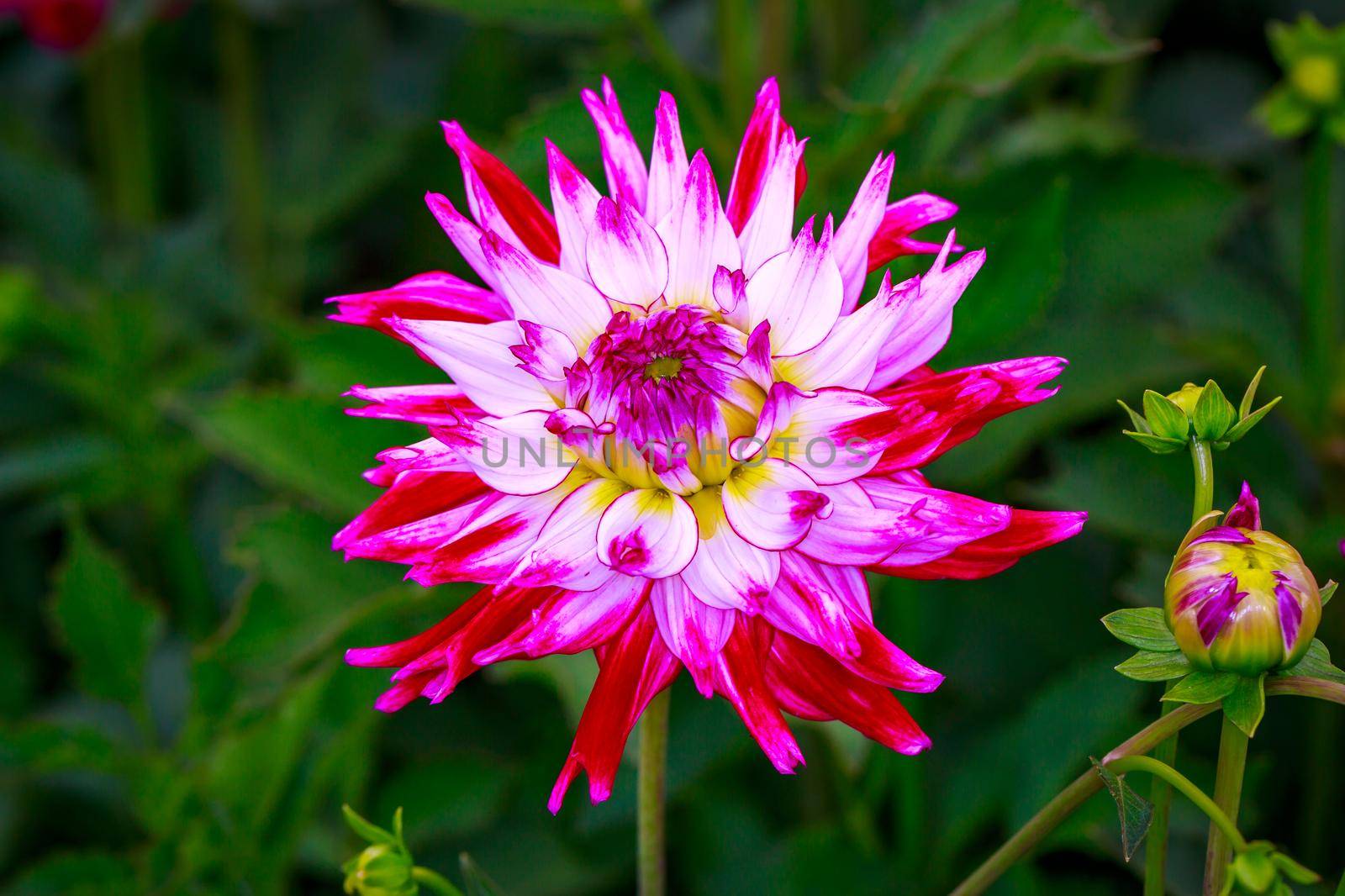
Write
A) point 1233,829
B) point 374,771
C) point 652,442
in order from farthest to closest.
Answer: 1. point 374,771
2. point 652,442
3. point 1233,829

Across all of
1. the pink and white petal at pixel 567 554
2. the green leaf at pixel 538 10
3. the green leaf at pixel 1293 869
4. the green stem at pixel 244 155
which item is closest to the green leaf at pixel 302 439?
the green leaf at pixel 538 10

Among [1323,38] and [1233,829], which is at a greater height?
[1323,38]

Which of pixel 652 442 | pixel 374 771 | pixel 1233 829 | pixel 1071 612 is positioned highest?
pixel 652 442

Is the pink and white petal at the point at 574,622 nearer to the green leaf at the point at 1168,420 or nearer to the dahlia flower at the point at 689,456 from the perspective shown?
the dahlia flower at the point at 689,456

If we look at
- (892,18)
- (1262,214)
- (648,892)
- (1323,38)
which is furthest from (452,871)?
(1262,214)

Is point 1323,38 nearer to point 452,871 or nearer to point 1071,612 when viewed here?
point 1071,612

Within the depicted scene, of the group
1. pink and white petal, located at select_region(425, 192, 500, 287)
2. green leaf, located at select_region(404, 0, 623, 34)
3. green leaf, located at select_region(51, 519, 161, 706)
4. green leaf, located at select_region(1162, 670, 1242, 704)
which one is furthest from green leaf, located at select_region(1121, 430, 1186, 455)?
green leaf, located at select_region(51, 519, 161, 706)

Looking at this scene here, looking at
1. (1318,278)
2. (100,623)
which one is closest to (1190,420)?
(1318,278)

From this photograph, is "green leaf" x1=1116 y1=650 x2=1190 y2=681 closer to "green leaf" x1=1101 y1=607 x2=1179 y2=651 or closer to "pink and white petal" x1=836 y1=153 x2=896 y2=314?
"green leaf" x1=1101 y1=607 x2=1179 y2=651
